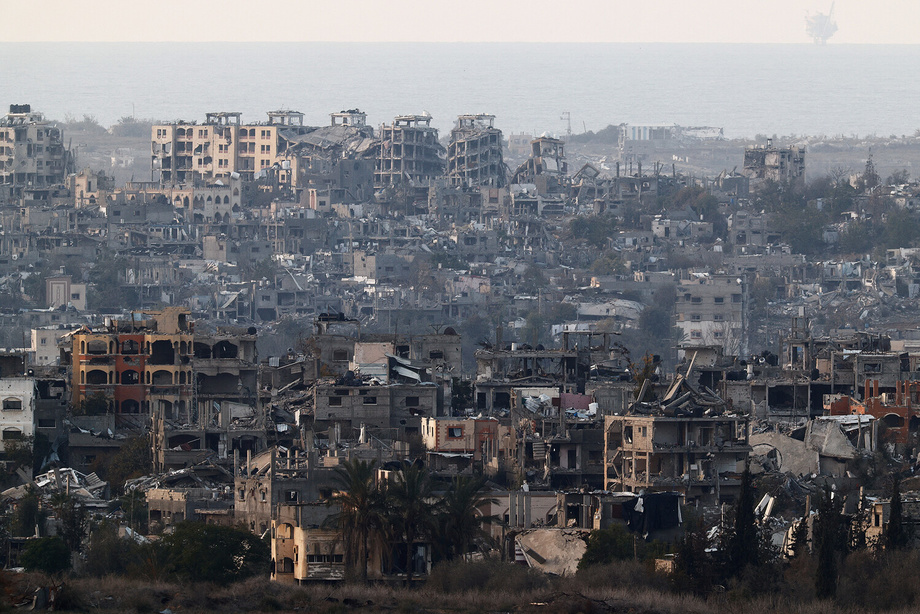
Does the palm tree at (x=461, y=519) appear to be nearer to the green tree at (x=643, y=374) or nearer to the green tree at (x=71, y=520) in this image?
the green tree at (x=71, y=520)

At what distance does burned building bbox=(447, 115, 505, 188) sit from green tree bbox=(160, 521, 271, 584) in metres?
68.7

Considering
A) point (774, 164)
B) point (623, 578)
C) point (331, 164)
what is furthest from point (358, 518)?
point (774, 164)

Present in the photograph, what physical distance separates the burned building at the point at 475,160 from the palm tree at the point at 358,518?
69389mm

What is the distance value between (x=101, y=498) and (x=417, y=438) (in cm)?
657

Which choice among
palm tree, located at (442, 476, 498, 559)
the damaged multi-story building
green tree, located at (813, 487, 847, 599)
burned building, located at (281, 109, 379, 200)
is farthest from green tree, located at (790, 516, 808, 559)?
the damaged multi-story building

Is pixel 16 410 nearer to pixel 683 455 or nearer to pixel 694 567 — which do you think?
pixel 683 455

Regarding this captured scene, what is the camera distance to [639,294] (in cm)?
8944

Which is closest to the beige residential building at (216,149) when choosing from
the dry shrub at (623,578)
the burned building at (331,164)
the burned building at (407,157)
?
the burned building at (331,164)

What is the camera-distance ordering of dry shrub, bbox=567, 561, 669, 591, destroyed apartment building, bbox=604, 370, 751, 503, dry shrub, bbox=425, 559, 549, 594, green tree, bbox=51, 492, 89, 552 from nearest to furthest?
dry shrub, bbox=567, 561, 669, 591, dry shrub, bbox=425, 559, 549, 594, green tree, bbox=51, 492, 89, 552, destroyed apartment building, bbox=604, 370, 751, 503

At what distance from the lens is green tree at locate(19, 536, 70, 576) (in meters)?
39.2

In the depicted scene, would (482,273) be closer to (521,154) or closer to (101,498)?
(101,498)

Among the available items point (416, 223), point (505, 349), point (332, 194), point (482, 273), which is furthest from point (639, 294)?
point (505, 349)

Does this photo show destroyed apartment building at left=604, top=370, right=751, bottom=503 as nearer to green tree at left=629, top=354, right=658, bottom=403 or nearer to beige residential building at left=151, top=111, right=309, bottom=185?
green tree at left=629, top=354, right=658, bottom=403

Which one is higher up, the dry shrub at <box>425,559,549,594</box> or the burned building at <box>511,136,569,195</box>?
the burned building at <box>511,136,569,195</box>
